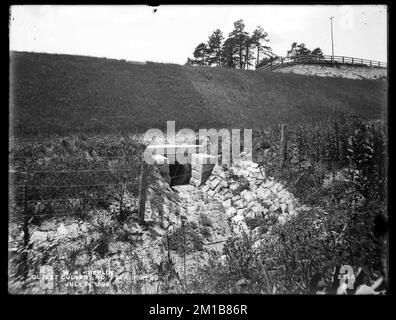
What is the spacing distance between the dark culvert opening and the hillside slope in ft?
14.3

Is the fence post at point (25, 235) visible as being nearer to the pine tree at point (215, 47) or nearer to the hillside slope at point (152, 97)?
the hillside slope at point (152, 97)

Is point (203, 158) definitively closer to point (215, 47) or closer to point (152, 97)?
point (152, 97)

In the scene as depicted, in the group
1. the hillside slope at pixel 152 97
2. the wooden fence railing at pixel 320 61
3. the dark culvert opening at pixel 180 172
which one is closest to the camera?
the dark culvert opening at pixel 180 172

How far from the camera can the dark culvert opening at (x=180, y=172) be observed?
32.6 ft

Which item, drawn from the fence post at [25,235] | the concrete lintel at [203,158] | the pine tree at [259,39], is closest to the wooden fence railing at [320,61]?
the pine tree at [259,39]

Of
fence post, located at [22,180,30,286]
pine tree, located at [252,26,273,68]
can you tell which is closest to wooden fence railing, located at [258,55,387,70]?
pine tree, located at [252,26,273,68]

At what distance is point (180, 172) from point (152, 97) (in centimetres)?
1024

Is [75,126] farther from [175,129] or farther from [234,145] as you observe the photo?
[234,145]

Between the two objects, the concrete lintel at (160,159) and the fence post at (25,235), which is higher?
the concrete lintel at (160,159)

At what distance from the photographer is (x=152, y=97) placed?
18.4m

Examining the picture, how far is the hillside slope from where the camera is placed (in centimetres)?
1318

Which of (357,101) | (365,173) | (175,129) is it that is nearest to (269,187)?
(365,173)

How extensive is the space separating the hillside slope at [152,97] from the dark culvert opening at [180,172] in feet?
14.3

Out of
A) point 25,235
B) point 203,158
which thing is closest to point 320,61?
point 203,158
